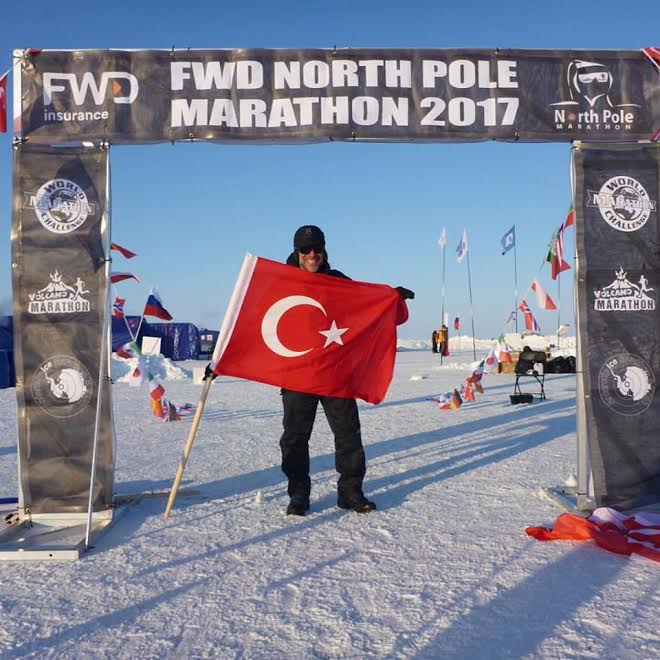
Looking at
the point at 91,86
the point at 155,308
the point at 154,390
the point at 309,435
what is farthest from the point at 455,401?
the point at 91,86

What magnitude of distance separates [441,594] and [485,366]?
327 inches

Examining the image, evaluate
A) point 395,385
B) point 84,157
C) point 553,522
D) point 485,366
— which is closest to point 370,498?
point 553,522

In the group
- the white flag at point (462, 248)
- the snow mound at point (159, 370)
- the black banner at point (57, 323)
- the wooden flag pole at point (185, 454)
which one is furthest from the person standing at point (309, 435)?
the white flag at point (462, 248)

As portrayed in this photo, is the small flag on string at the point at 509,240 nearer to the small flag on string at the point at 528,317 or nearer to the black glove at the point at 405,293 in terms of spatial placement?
the small flag on string at the point at 528,317

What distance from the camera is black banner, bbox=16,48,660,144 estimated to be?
4.93 meters

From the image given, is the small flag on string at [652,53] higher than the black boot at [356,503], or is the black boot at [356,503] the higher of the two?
the small flag on string at [652,53]

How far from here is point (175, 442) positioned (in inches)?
322

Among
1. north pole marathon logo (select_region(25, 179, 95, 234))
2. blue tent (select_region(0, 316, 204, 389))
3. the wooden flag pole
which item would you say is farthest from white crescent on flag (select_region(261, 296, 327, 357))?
blue tent (select_region(0, 316, 204, 389))

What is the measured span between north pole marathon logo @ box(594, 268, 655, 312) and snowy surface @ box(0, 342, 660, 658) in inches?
67.4

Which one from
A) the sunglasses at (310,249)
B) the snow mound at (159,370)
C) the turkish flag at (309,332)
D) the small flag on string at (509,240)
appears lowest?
the snow mound at (159,370)

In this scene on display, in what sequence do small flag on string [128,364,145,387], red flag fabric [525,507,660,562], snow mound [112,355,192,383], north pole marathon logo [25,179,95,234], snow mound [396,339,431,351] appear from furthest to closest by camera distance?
1. snow mound [396,339,431,351]
2. snow mound [112,355,192,383]
3. small flag on string [128,364,145,387]
4. north pole marathon logo [25,179,95,234]
5. red flag fabric [525,507,660,562]

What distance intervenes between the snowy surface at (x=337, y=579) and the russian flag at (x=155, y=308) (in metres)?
2.52

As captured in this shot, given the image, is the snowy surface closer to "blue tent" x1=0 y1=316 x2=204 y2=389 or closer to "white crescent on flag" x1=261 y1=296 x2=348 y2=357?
"white crescent on flag" x1=261 y1=296 x2=348 y2=357

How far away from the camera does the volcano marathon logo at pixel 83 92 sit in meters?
4.84
